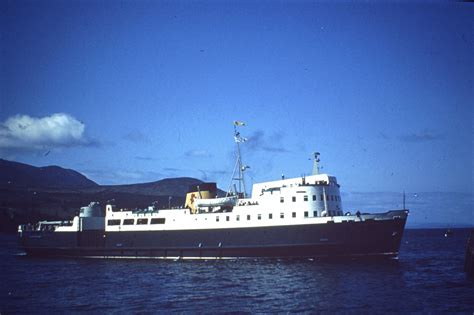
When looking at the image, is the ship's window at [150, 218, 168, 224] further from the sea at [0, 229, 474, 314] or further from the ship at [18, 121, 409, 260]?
the sea at [0, 229, 474, 314]

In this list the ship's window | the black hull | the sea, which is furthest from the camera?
the ship's window

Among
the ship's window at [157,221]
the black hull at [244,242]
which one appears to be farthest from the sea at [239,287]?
the ship's window at [157,221]

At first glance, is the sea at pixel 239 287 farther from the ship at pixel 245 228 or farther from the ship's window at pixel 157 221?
the ship's window at pixel 157 221

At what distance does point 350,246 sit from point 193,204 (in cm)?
1724

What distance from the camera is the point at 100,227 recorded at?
2096 inches

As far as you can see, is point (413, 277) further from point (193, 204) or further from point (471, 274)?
point (193, 204)

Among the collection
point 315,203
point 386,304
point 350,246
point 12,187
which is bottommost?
point 386,304

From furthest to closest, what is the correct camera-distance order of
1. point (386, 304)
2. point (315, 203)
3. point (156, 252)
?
Result: point (156, 252) → point (315, 203) → point (386, 304)

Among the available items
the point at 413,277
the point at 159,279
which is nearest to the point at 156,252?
the point at 159,279

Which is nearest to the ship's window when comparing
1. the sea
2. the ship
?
the ship

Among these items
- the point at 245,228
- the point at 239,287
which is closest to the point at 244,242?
the point at 245,228

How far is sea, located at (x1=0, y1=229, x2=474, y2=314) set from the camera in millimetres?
25844

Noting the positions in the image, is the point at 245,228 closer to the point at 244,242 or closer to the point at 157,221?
the point at 244,242

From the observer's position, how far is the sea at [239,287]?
25844mm
